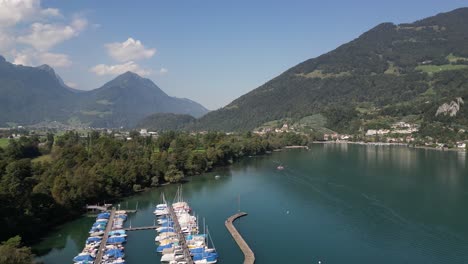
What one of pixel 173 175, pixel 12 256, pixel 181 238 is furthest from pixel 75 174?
pixel 12 256

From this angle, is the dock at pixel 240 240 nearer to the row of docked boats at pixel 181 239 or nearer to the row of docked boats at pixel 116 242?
the row of docked boats at pixel 181 239

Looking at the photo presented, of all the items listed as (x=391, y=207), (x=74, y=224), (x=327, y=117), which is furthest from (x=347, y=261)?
(x=327, y=117)

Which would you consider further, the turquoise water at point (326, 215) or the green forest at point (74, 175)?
the green forest at point (74, 175)

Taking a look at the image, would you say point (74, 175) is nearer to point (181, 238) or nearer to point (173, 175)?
point (173, 175)

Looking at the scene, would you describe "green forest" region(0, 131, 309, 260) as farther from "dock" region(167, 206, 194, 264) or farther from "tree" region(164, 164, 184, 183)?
"dock" region(167, 206, 194, 264)

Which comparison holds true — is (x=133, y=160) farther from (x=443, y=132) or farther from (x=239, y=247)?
(x=443, y=132)

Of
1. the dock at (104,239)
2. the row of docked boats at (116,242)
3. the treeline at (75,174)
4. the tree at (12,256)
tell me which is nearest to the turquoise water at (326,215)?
the row of docked boats at (116,242)

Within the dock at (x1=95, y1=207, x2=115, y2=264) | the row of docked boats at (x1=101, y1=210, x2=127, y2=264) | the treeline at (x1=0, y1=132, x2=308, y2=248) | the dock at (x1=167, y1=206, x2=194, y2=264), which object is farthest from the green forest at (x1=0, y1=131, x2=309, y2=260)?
the dock at (x1=167, y1=206, x2=194, y2=264)
